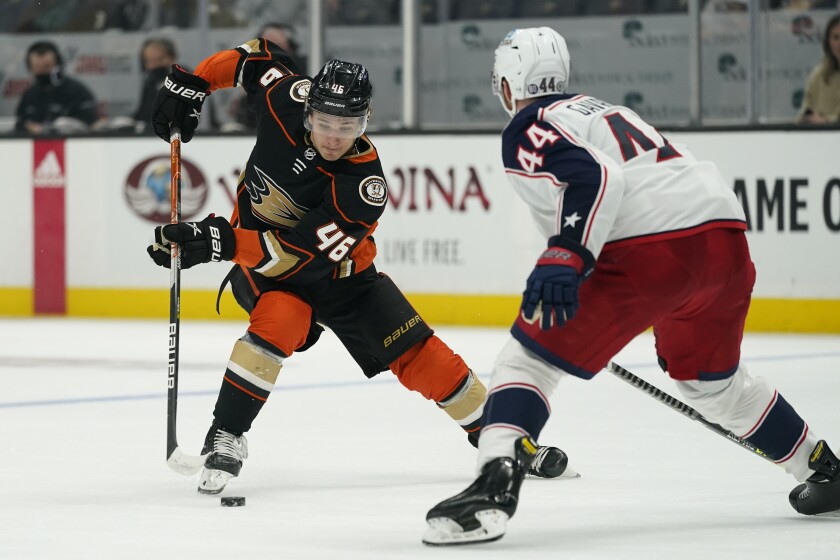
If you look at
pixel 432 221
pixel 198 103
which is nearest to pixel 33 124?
pixel 432 221

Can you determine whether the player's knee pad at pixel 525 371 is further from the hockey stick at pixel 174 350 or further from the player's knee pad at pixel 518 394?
the hockey stick at pixel 174 350

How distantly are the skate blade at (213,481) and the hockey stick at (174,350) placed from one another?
0.05 m

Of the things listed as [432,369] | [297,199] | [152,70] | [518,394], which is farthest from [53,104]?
[518,394]

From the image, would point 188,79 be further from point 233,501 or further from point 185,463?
point 233,501

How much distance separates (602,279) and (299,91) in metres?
1.21

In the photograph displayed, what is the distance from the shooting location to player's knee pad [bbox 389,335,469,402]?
12.9 ft

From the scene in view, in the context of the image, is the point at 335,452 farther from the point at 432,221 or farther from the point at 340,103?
the point at 432,221

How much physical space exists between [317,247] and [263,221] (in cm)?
28

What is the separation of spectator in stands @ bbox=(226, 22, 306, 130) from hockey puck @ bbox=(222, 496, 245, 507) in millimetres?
5796

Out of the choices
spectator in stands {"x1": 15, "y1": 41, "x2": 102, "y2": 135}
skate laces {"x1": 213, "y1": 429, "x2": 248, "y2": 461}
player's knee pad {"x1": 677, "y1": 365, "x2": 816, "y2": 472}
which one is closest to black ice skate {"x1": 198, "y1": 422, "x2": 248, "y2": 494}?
skate laces {"x1": 213, "y1": 429, "x2": 248, "y2": 461}

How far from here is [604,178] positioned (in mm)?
2936

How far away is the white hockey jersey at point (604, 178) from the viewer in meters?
2.94

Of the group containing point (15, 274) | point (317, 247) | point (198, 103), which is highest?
point (198, 103)

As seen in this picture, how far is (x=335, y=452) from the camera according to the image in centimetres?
431
